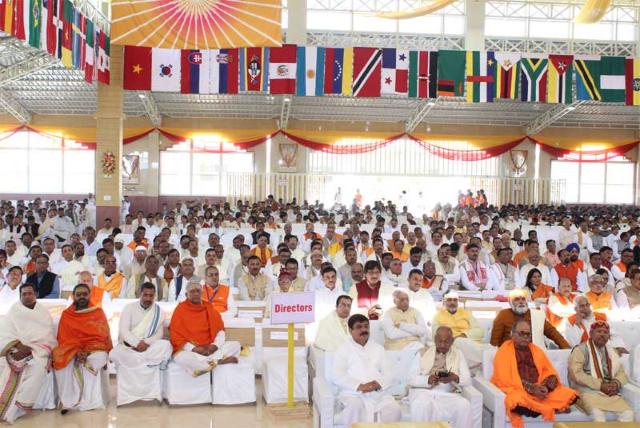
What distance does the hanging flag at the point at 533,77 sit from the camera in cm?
1619

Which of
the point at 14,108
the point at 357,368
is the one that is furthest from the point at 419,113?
the point at 357,368

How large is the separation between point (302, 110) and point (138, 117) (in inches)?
212

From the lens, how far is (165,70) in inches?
588

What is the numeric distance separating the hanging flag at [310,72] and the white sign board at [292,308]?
1053cm

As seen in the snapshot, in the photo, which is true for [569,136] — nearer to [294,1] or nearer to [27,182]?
[294,1]

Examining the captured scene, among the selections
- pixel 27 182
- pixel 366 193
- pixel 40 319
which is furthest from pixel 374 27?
pixel 40 319

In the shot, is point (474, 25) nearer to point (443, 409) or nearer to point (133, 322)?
point (133, 322)

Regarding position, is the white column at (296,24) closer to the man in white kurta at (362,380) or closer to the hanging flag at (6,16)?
the hanging flag at (6,16)

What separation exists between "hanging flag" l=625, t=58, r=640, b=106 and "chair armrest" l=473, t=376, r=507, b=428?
44.2 ft

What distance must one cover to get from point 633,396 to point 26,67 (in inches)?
593

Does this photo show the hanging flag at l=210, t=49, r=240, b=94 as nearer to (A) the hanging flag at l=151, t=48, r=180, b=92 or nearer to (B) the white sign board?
(A) the hanging flag at l=151, t=48, r=180, b=92

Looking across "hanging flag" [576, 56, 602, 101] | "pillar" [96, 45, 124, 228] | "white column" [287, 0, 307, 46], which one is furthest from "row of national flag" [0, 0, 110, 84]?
"hanging flag" [576, 56, 602, 101]

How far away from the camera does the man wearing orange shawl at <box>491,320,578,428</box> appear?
4965 mm

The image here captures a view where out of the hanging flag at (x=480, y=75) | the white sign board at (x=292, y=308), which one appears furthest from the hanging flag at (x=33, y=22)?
the hanging flag at (x=480, y=75)
